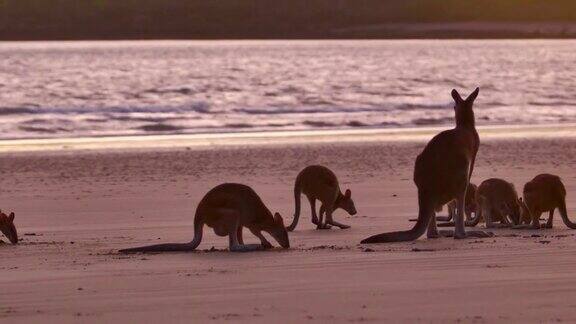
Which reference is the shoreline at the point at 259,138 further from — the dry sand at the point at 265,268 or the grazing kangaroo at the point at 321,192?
the grazing kangaroo at the point at 321,192

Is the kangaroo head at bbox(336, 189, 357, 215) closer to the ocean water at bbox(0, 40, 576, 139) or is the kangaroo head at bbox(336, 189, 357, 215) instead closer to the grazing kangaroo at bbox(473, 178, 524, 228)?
the grazing kangaroo at bbox(473, 178, 524, 228)

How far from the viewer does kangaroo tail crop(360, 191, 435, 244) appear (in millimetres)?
9219

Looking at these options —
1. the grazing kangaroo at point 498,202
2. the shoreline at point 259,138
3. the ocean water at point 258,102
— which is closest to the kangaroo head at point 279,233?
the grazing kangaroo at point 498,202

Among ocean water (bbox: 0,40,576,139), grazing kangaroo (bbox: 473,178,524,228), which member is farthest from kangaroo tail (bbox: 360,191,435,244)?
ocean water (bbox: 0,40,576,139)

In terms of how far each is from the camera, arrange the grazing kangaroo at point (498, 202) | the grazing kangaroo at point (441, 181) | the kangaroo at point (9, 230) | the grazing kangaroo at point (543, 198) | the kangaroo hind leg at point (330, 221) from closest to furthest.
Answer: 1. the grazing kangaroo at point (441, 181)
2. the kangaroo at point (9, 230)
3. the grazing kangaroo at point (543, 198)
4. the grazing kangaroo at point (498, 202)
5. the kangaroo hind leg at point (330, 221)

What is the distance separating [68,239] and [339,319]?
4.16 meters

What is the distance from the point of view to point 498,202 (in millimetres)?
10281

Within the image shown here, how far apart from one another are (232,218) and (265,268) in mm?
Answer: 1008

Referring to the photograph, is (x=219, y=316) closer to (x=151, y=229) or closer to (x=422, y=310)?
(x=422, y=310)

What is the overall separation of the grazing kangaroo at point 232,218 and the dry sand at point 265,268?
13 cm

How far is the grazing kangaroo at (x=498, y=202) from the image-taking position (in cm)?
1023

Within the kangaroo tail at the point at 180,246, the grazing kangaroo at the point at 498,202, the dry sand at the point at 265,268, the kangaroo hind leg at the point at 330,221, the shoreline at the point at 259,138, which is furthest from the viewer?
the shoreline at the point at 259,138

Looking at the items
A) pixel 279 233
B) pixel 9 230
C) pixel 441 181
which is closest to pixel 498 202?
pixel 441 181

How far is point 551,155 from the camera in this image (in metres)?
18.0
